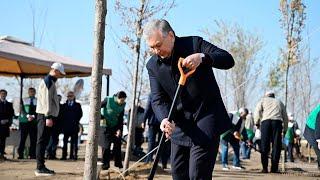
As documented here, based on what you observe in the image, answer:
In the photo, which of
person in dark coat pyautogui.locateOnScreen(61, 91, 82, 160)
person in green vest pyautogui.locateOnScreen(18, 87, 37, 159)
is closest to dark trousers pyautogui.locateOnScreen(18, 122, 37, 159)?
person in green vest pyautogui.locateOnScreen(18, 87, 37, 159)

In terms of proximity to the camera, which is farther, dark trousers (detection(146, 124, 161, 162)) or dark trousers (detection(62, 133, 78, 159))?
dark trousers (detection(62, 133, 78, 159))

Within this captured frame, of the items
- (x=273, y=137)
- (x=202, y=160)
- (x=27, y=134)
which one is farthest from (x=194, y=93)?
(x=27, y=134)

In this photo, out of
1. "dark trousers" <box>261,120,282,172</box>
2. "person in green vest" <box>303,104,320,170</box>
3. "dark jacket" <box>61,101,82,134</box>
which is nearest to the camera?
"person in green vest" <box>303,104,320,170</box>

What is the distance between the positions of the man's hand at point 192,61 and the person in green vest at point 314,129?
9.75 feet

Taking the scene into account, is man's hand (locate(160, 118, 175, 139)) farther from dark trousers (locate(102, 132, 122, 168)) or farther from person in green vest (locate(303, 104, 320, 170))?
dark trousers (locate(102, 132, 122, 168))

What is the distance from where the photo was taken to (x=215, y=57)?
3.98 metres

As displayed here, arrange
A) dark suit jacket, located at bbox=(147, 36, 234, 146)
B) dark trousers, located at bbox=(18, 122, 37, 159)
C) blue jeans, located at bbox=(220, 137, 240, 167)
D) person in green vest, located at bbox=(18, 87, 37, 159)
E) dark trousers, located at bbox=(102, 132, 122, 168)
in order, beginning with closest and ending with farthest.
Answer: dark suit jacket, located at bbox=(147, 36, 234, 146) → dark trousers, located at bbox=(102, 132, 122, 168) → blue jeans, located at bbox=(220, 137, 240, 167) → person in green vest, located at bbox=(18, 87, 37, 159) → dark trousers, located at bbox=(18, 122, 37, 159)

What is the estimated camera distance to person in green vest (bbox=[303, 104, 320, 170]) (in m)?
6.30

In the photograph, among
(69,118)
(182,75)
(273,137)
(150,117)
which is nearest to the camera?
(182,75)

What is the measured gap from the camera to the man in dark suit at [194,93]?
Result: 158 inches

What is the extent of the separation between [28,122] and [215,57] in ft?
34.3

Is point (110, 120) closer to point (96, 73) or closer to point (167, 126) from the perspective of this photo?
point (96, 73)

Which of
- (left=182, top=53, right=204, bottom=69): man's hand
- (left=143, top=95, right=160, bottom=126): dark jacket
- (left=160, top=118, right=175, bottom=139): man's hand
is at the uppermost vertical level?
(left=182, top=53, right=204, bottom=69): man's hand

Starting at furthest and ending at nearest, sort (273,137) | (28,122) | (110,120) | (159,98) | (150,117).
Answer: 1. (28,122)
2. (273,137)
3. (150,117)
4. (110,120)
5. (159,98)
